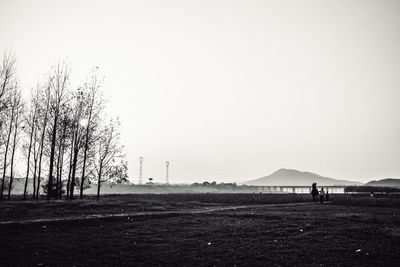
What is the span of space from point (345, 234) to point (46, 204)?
23876mm

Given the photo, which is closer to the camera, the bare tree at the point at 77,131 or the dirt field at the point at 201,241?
the dirt field at the point at 201,241

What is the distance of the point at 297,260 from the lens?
13.5 metres

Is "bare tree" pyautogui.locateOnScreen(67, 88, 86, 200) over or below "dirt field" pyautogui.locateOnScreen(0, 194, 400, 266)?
over

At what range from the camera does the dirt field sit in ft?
44.6

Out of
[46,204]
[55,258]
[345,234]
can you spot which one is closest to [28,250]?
[55,258]

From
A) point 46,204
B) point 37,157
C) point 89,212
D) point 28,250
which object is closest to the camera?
point 28,250

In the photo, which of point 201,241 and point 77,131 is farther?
point 77,131

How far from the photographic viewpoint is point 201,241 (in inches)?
671

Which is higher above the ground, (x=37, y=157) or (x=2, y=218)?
(x=37, y=157)

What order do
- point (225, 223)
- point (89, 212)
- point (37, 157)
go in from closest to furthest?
point (225, 223), point (89, 212), point (37, 157)

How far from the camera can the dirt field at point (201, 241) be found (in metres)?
13.6

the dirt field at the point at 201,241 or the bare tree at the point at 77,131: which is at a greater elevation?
the bare tree at the point at 77,131

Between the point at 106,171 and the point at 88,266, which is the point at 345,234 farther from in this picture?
the point at 106,171

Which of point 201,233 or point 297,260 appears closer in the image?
point 297,260
